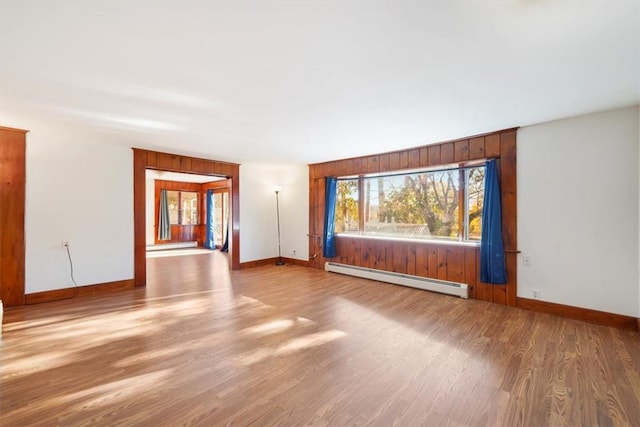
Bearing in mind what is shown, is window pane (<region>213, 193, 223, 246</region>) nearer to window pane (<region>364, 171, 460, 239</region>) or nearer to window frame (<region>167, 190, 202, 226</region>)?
window frame (<region>167, 190, 202, 226</region>)

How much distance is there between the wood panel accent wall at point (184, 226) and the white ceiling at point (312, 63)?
6.18 meters

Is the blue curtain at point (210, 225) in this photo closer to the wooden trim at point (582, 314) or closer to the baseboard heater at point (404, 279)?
the baseboard heater at point (404, 279)

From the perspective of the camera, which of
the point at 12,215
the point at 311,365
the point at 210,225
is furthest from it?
the point at 210,225

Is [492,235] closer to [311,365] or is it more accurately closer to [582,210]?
[582,210]

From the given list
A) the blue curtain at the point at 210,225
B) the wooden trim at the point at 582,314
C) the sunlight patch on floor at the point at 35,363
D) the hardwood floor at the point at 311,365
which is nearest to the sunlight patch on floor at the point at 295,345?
the hardwood floor at the point at 311,365

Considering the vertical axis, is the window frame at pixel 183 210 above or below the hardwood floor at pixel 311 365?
above

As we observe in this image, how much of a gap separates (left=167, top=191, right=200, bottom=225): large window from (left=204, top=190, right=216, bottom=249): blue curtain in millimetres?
843

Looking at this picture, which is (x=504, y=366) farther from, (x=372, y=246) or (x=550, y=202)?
(x=372, y=246)

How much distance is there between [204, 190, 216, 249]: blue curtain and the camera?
9.24 meters

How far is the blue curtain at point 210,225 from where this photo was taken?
30.3 feet

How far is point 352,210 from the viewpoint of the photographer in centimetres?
548

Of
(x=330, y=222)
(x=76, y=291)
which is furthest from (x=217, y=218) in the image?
(x=76, y=291)

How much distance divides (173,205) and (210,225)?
62.2 inches

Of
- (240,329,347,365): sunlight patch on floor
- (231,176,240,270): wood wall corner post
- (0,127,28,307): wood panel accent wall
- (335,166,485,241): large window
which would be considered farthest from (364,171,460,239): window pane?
(0,127,28,307): wood panel accent wall
